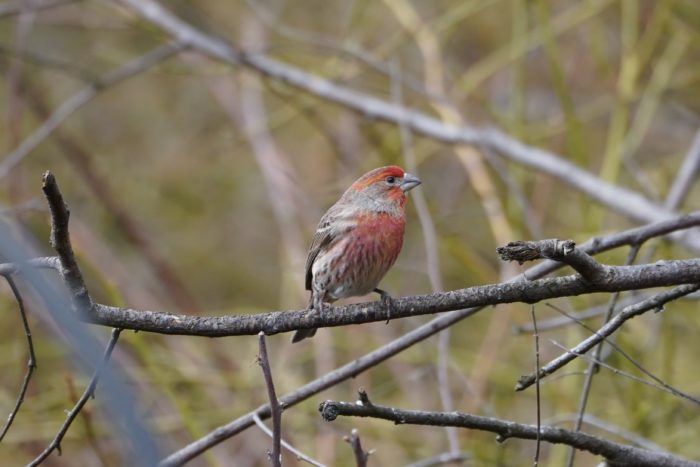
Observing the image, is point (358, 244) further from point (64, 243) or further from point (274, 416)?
point (274, 416)

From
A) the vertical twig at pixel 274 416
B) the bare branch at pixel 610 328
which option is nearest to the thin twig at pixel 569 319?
the bare branch at pixel 610 328

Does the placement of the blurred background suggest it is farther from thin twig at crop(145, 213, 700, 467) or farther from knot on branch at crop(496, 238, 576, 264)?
knot on branch at crop(496, 238, 576, 264)

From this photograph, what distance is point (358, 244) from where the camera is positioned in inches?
210

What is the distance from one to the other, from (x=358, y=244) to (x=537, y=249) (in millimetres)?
2668

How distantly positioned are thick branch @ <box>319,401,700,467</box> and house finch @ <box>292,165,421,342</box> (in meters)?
2.00

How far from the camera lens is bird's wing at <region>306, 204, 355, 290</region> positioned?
17.9 feet

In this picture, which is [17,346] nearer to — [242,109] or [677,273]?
[242,109]

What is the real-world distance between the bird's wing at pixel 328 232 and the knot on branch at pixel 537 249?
2.69 metres

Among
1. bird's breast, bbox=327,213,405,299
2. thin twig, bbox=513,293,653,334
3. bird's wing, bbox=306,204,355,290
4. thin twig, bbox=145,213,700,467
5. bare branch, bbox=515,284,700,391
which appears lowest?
bare branch, bbox=515,284,700,391

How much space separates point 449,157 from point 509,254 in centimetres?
871

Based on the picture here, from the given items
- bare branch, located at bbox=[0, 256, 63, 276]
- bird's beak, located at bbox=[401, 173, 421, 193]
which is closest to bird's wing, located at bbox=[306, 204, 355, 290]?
bird's beak, located at bbox=[401, 173, 421, 193]

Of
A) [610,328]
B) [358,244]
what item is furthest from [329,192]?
[610,328]

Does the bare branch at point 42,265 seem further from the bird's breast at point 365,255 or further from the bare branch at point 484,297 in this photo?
the bird's breast at point 365,255

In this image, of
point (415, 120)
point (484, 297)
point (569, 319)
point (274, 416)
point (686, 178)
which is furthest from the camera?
point (415, 120)
